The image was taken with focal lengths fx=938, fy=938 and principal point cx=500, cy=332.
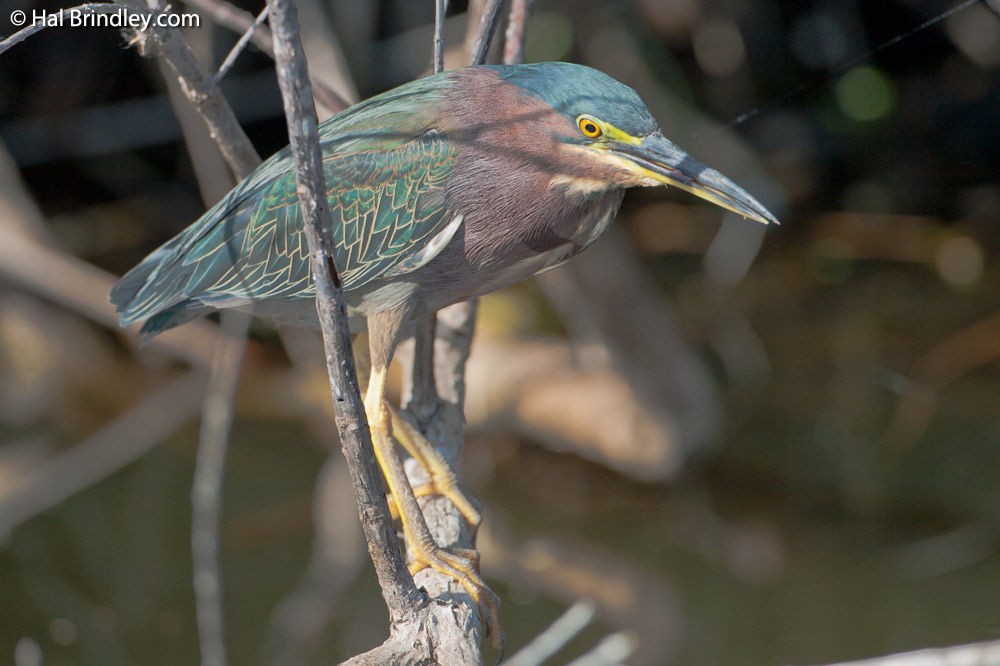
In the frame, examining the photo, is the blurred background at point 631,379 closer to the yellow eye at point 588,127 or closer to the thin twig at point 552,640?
the thin twig at point 552,640

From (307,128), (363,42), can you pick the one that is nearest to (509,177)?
(307,128)

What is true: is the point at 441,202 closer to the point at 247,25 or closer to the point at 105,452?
the point at 247,25

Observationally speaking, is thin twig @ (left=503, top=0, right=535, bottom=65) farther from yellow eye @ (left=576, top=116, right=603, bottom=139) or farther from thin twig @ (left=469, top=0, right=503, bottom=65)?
yellow eye @ (left=576, top=116, right=603, bottom=139)

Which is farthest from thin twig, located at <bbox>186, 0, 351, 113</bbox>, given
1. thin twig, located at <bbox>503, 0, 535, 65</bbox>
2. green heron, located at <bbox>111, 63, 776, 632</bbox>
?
thin twig, located at <bbox>503, 0, 535, 65</bbox>

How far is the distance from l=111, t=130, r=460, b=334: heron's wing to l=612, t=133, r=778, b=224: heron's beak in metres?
0.38

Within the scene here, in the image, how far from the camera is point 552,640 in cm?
257

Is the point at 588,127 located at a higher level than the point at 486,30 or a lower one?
lower

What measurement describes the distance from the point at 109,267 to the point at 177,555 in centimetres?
212

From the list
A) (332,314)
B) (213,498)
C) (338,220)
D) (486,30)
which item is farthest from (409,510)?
(213,498)

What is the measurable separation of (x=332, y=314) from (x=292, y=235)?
2.52ft

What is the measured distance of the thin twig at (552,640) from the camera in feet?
5.69

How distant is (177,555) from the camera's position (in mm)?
3797

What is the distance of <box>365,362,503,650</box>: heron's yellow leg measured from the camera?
6.20ft

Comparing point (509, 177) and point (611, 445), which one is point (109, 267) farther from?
point (509, 177)
